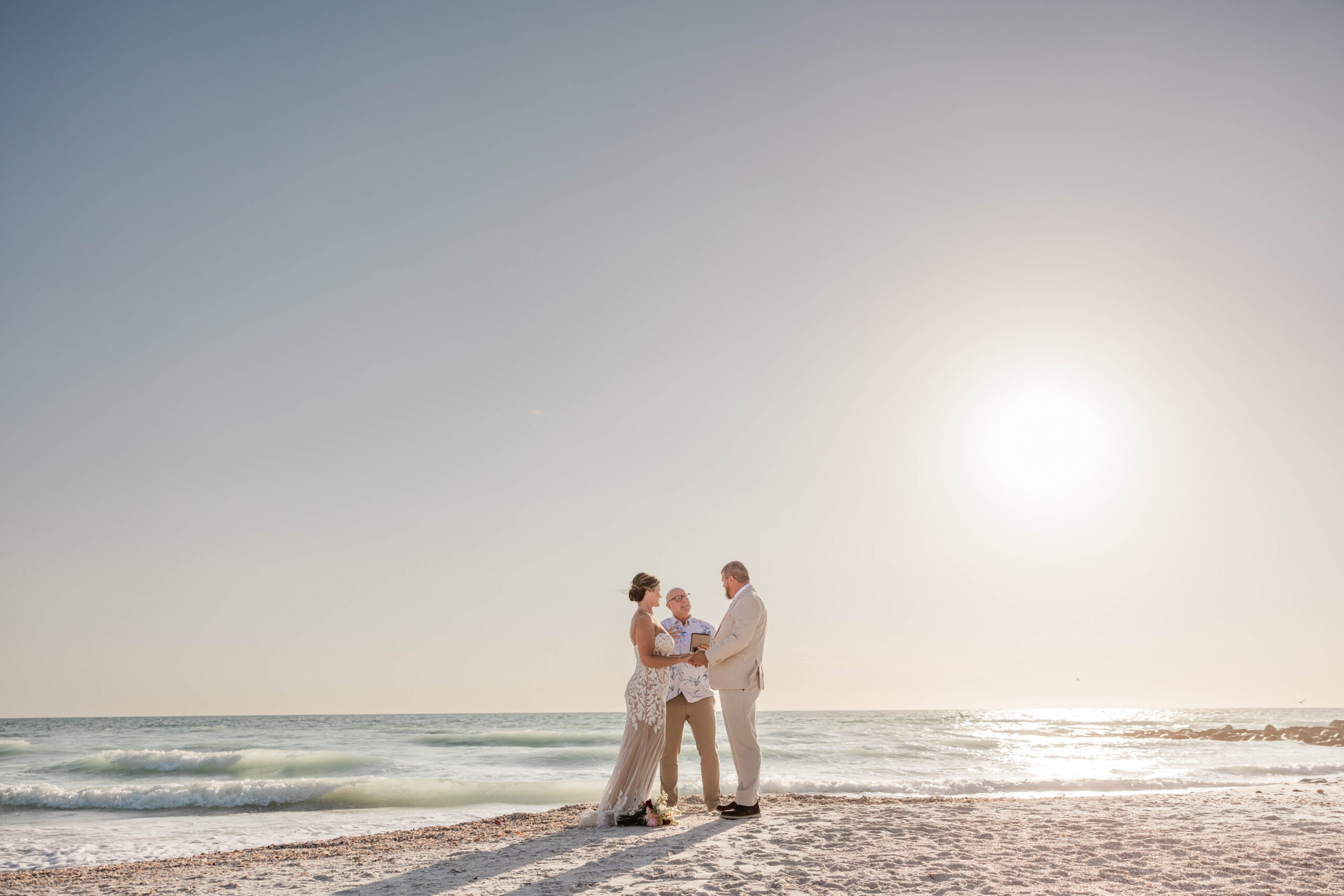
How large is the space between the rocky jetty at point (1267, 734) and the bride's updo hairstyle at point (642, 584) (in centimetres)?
2911

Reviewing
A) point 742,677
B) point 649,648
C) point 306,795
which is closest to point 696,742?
point 742,677

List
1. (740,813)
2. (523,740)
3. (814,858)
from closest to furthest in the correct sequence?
1. (814,858)
2. (740,813)
3. (523,740)

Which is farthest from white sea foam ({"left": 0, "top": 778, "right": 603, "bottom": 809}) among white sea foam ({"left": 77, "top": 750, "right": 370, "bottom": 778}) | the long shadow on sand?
the long shadow on sand

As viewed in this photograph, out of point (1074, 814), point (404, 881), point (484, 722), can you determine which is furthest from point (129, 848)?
point (484, 722)

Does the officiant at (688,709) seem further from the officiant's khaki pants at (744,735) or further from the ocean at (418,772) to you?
the ocean at (418,772)

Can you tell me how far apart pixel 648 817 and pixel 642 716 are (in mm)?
825

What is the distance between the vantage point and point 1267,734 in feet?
93.5

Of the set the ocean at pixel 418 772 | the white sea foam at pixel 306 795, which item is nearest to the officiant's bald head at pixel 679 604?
the ocean at pixel 418 772

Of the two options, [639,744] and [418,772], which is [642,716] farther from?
[418,772]

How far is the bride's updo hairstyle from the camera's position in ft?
21.7

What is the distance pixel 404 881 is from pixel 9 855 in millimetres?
5806

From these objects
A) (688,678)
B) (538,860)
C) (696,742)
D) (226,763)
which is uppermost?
(688,678)

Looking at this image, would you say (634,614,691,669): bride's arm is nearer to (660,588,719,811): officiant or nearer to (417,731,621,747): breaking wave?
(660,588,719,811): officiant

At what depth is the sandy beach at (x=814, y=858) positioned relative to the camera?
187 inches
